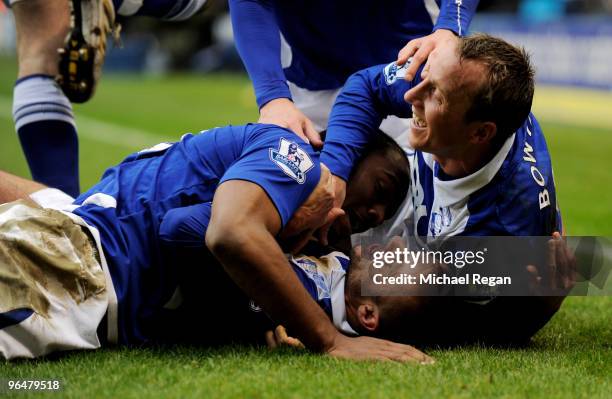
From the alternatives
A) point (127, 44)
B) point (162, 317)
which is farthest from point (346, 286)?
point (127, 44)

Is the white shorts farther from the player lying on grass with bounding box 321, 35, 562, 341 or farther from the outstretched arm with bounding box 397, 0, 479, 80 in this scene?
the outstretched arm with bounding box 397, 0, 479, 80

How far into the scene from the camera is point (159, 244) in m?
3.37

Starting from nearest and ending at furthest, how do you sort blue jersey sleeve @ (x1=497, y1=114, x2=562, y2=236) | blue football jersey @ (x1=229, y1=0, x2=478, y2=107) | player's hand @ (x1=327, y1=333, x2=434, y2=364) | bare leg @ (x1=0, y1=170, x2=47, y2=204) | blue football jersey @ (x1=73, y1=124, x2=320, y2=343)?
1. player's hand @ (x1=327, y1=333, x2=434, y2=364)
2. blue football jersey @ (x1=73, y1=124, x2=320, y2=343)
3. blue jersey sleeve @ (x1=497, y1=114, x2=562, y2=236)
4. bare leg @ (x1=0, y1=170, x2=47, y2=204)
5. blue football jersey @ (x1=229, y1=0, x2=478, y2=107)

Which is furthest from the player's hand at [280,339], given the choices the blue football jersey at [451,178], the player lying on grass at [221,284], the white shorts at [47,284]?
the blue football jersey at [451,178]

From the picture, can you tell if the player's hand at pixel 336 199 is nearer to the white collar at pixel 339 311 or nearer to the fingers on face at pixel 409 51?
the white collar at pixel 339 311

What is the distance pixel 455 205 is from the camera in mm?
3592

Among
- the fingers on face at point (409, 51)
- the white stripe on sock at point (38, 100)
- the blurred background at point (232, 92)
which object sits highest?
the fingers on face at point (409, 51)

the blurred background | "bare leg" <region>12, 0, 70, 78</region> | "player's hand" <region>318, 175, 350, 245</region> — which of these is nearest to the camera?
"player's hand" <region>318, 175, 350, 245</region>

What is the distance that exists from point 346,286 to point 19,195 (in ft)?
4.20

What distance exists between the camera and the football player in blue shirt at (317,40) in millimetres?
4035

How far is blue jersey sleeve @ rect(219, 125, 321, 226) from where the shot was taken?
10.3 ft

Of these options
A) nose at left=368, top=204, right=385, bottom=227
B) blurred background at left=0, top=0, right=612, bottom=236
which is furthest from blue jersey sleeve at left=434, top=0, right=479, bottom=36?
blurred background at left=0, top=0, right=612, bottom=236

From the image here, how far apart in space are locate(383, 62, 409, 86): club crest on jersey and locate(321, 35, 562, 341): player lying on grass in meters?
0.15

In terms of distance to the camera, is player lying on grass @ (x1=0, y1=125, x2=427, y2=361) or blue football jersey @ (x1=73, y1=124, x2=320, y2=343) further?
blue football jersey @ (x1=73, y1=124, x2=320, y2=343)
